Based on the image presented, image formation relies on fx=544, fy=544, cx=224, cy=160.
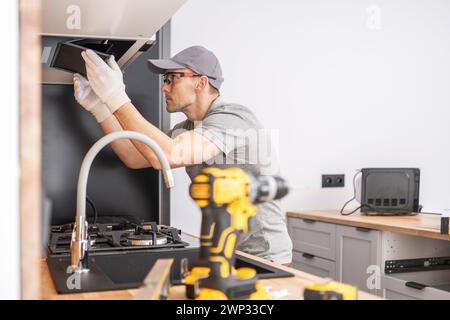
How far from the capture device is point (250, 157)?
1.70m

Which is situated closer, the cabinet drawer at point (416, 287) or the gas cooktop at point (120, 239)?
the gas cooktop at point (120, 239)

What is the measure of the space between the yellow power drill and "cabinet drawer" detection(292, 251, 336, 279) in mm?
1837

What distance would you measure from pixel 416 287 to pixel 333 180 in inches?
38.0

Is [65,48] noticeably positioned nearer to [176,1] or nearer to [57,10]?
[57,10]

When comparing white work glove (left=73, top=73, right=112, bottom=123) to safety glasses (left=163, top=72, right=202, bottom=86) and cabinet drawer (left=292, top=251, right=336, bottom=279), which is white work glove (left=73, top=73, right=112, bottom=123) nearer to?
safety glasses (left=163, top=72, right=202, bottom=86)

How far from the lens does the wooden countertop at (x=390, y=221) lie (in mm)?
2168

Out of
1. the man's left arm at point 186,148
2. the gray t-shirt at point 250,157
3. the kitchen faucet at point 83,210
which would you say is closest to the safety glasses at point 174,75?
the gray t-shirt at point 250,157

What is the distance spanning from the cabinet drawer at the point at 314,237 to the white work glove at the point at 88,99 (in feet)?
4.00

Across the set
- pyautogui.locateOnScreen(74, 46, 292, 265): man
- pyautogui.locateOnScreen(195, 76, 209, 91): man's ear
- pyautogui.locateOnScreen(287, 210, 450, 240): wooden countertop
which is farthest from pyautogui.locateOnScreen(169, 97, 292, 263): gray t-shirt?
pyautogui.locateOnScreen(287, 210, 450, 240): wooden countertop

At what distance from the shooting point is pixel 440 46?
10.9ft

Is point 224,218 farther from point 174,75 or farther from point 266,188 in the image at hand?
point 174,75

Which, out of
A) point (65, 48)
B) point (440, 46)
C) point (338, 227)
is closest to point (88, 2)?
point (65, 48)

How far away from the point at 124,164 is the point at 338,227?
3.43 ft

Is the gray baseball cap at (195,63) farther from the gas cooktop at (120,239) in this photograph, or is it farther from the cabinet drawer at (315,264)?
the cabinet drawer at (315,264)
